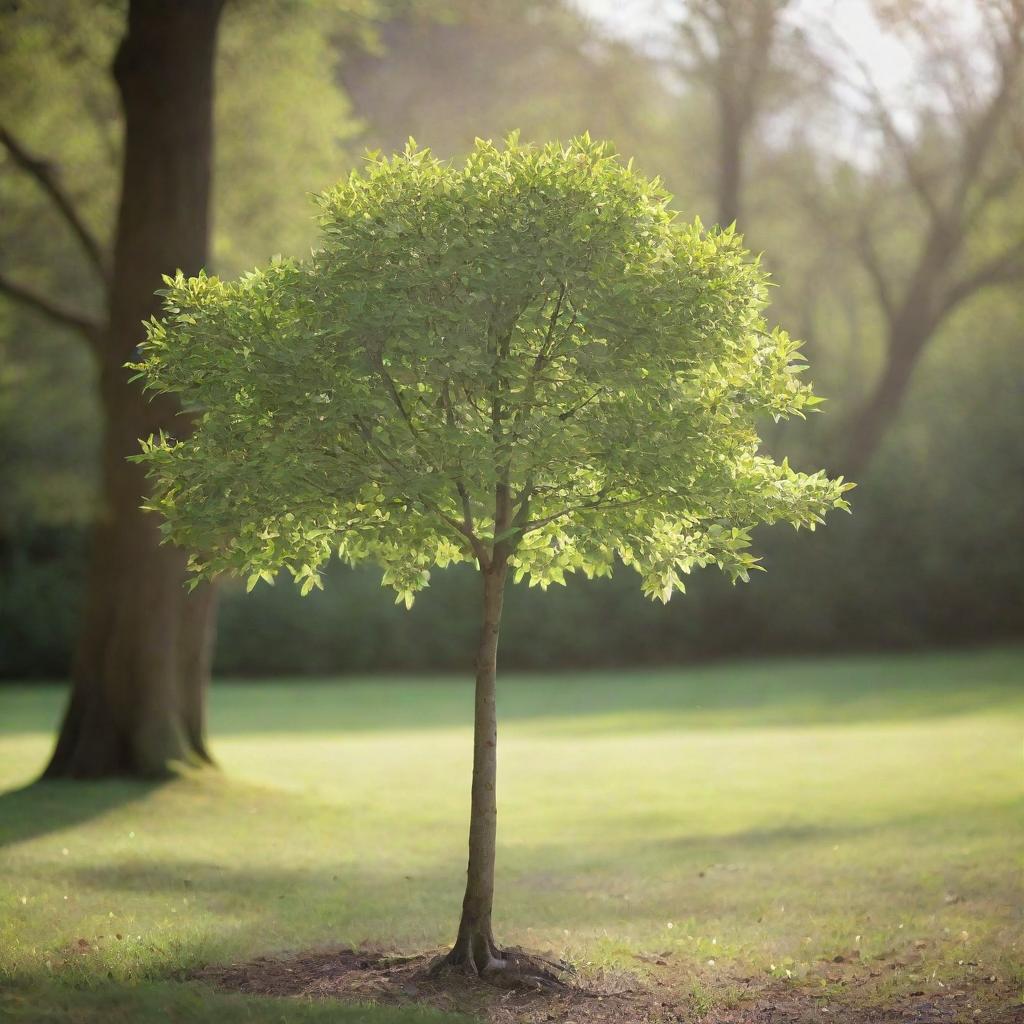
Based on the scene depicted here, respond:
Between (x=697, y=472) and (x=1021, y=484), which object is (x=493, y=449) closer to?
(x=697, y=472)

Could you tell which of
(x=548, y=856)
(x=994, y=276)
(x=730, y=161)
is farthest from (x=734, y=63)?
(x=548, y=856)

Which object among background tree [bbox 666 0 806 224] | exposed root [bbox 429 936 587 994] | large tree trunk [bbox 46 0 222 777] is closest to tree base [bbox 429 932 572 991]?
exposed root [bbox 429 936 587 994]

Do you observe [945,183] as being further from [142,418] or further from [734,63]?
[142,418]

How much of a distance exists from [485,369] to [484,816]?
253 cm

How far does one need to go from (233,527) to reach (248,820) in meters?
5.58

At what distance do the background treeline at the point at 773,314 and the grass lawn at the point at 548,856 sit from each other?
825 centimetres

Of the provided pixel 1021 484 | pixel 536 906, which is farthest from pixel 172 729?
pixel 1021 484

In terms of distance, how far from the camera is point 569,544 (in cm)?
760

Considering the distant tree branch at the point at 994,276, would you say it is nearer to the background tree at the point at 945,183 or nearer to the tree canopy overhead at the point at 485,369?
the background tree at the point at 945,183

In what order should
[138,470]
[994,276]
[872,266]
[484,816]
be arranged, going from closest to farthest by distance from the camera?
[484,816] < [138,470] < [994,276] < [872,266]

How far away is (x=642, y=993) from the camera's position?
23.4 feet

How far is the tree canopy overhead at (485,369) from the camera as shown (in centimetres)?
647

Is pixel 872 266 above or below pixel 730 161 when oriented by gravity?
below

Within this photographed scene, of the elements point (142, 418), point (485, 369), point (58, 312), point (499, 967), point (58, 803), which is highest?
point (58, 312)
